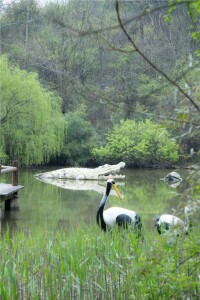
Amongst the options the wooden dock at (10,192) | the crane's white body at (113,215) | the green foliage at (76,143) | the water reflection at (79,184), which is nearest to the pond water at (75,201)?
the water reflection at (79,184)

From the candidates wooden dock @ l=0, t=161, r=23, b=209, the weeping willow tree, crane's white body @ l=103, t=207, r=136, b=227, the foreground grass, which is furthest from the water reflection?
the foreground grass

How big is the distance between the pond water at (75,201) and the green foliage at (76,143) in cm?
353

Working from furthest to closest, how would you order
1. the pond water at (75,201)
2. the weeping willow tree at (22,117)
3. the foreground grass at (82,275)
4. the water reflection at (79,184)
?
the weeping willow tree at (22,117), the water reflection at (79,184), the pond water at (75,201), the foreground grass at (82,275)

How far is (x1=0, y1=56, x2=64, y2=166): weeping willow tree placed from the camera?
1578cm

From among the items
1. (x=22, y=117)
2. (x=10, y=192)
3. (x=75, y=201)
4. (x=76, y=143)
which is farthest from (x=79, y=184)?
(x=76, y=143)

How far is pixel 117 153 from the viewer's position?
18.5 m

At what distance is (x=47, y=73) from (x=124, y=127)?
4.09 metres

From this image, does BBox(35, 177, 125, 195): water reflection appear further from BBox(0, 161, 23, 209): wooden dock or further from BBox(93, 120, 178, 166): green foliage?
BBox(93, 120, 178, 166): green foliage

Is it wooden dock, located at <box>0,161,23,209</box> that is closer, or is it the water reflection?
wooden dock, located at <box>0,161,23,209</box>

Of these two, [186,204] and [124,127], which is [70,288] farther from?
[124,127]

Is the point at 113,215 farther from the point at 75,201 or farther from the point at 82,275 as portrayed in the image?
the point at 75,201

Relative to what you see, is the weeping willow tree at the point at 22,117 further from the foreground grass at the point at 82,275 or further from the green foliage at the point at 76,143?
the foreground grass at the point at 82,275

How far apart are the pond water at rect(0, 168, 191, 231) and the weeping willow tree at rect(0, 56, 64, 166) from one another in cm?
135

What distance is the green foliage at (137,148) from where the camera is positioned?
17.9 meters
